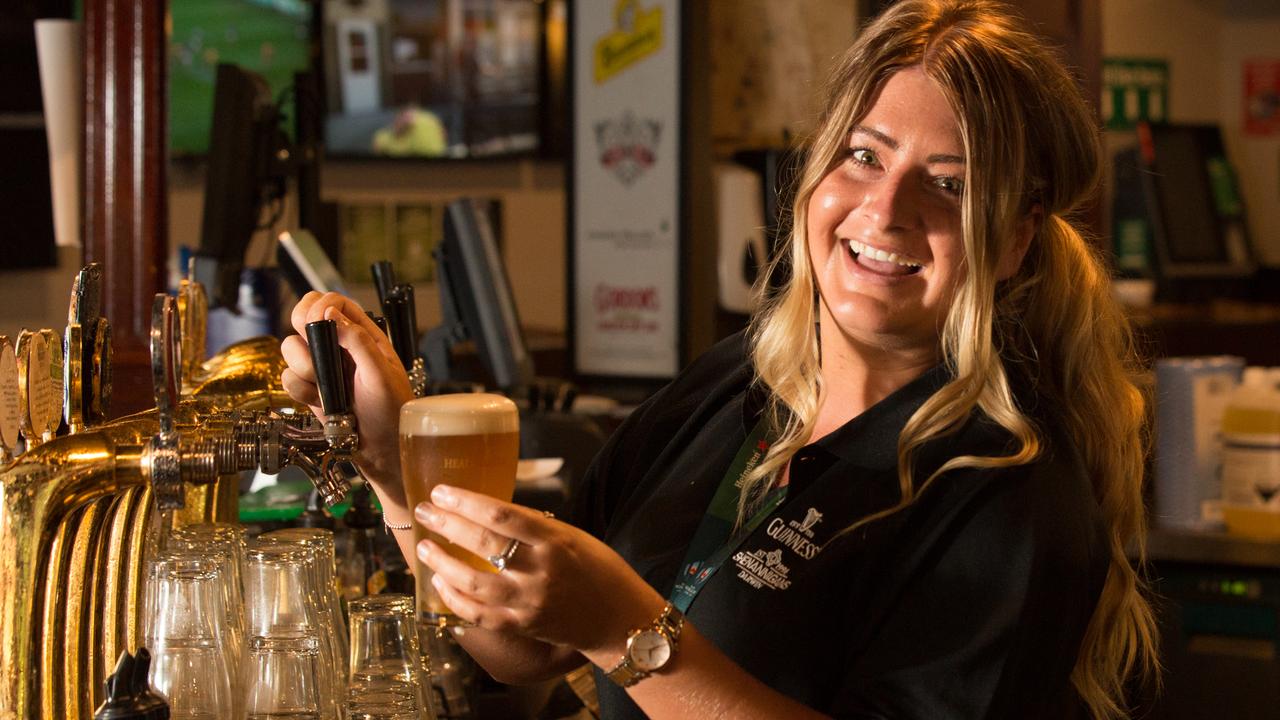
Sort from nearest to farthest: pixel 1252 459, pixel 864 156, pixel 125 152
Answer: pixel 864 156 < pixel 125 152 < pixel 1252 459

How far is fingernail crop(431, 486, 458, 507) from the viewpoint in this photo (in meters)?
0.99

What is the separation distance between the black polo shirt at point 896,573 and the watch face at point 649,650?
0.74ft

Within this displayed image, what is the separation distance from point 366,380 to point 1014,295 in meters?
0.74

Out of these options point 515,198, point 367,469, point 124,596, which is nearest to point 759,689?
point 367,469

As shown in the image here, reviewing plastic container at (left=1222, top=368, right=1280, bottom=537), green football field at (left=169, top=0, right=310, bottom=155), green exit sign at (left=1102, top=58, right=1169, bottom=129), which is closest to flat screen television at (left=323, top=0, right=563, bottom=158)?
green football field at (left=169, top=0, right=310, bottom=155)

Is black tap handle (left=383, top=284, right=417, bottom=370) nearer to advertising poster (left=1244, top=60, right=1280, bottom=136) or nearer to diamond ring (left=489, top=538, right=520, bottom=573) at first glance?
diamond ring (left=489, top=538, right=520, bottom=573)

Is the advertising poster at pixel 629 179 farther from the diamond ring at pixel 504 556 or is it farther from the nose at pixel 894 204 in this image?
the diamond ring at pixel 504 556

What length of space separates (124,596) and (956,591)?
717 millimetres

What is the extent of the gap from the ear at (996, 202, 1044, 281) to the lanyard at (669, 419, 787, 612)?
320mm

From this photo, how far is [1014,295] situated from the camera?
1562 mm

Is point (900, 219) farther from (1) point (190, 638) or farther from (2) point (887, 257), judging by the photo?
(1) point (190, 638)

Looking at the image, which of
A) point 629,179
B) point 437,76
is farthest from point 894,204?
point 437,76

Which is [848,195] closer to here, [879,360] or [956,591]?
[879,360]

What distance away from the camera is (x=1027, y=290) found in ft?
5.22
